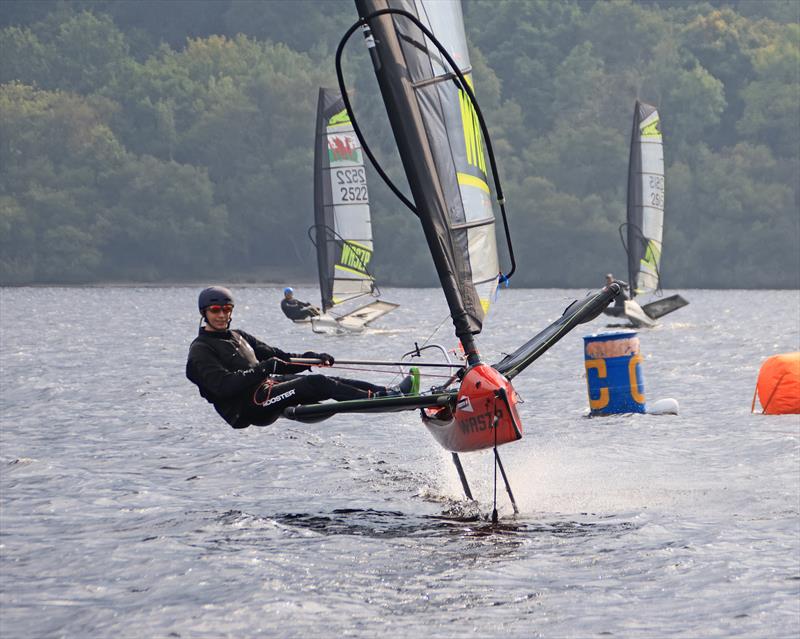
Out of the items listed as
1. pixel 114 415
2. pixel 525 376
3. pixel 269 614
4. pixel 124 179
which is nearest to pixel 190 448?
pixel 114 415

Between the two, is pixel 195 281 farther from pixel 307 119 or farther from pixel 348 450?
pixel 348 450

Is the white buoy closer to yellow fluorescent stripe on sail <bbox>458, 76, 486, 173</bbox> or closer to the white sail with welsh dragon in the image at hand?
yellow fluorescent stripe on sail <bbox>458, 76, 486, 173</bbox>

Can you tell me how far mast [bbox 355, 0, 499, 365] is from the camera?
1113cm

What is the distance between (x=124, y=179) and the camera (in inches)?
3410

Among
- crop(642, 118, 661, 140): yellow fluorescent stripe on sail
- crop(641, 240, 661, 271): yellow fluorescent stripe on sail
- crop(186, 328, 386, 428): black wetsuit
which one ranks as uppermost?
crop(642, 118, 661, 140): yellow fluorescent stripe on sail

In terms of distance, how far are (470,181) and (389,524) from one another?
3102 millimetres

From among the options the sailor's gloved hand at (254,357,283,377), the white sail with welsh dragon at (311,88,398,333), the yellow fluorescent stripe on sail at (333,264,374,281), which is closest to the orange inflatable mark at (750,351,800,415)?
the sailor's gloved hand at (254,357,283,377)

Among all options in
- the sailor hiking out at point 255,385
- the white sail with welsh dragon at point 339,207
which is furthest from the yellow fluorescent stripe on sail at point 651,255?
the sailor hiking out at point 255,385

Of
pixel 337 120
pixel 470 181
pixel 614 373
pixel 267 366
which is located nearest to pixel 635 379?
pixel 614 373

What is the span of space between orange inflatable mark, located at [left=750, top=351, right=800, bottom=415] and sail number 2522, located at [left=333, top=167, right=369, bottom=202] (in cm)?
1974

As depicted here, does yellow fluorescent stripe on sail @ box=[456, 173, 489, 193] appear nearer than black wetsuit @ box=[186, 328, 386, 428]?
No

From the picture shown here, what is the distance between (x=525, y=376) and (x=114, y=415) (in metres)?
8.29

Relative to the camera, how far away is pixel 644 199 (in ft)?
125

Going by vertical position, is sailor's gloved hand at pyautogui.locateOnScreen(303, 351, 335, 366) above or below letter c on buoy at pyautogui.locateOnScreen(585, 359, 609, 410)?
above
